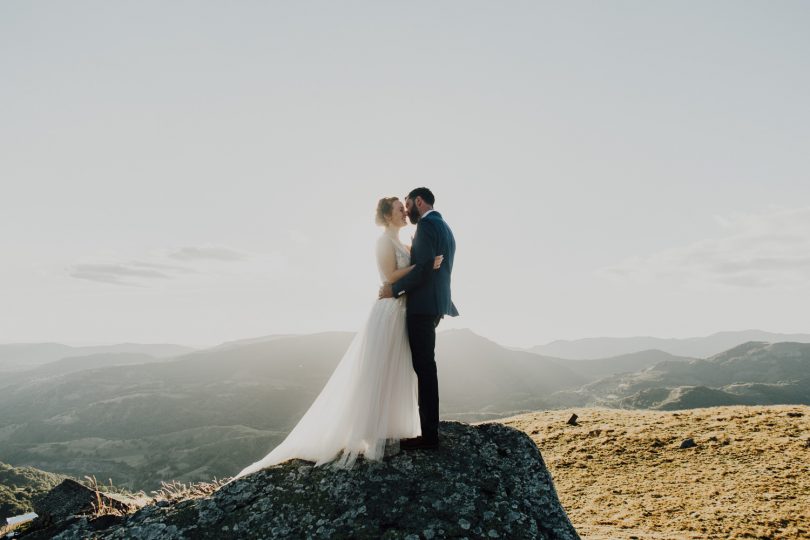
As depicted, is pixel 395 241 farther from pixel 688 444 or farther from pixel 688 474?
pixel 688 444

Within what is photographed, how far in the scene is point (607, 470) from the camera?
17.8 metres

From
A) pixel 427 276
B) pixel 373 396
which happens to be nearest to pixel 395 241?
pixel 427 276

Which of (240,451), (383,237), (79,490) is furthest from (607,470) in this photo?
(240,451)

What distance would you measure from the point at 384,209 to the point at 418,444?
4.24 metres

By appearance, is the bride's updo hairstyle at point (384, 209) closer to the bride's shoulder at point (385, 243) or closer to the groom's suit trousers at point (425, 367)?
the bride's shoulder at point (385, 243)

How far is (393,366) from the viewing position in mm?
7965

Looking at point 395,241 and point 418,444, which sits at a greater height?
point 395,241

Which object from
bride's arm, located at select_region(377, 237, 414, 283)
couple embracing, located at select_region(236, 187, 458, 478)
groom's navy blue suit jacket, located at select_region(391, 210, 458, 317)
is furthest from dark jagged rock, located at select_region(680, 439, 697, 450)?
bride's arm, located at select_region(377, 237, 414, 283)

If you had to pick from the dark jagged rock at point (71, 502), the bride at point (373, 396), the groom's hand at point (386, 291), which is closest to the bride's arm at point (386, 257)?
the bride at point (373, 396)

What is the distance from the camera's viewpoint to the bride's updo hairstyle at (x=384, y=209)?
842 centimetres

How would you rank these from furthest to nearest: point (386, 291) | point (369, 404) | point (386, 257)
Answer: point (386, 257), point (386, 291), point (369, 404)

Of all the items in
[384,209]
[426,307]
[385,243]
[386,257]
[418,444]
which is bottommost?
[418,444]

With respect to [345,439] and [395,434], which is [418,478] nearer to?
[395,434]

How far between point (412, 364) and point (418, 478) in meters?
1.89
